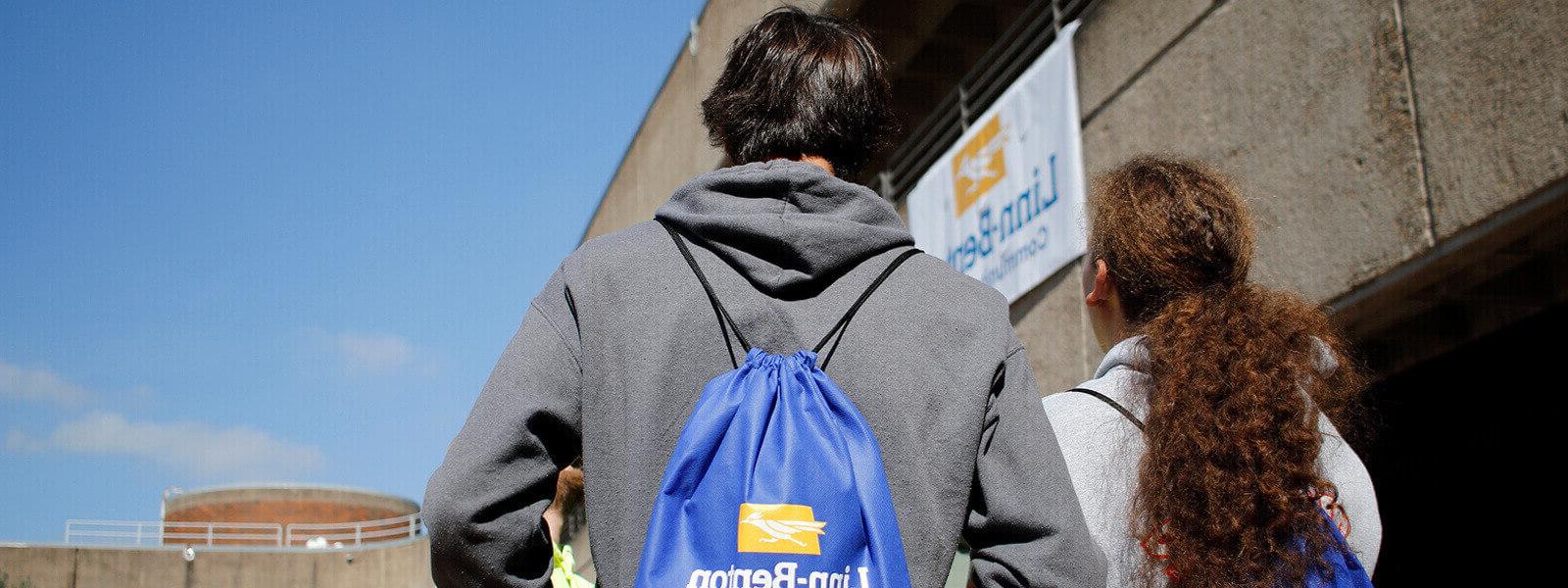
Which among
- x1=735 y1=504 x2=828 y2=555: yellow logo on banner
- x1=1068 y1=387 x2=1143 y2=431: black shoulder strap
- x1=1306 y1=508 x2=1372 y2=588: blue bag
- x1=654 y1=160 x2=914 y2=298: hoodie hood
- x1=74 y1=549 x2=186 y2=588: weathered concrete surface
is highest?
x1=74 y1=549 x2=186 y2=588: weathered concrete surface

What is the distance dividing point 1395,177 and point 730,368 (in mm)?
3343

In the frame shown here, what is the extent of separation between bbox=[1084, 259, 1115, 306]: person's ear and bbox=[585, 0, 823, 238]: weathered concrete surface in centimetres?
832

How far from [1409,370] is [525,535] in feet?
15.2

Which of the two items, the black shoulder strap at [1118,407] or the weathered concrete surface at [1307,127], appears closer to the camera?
the black shoulder strap at [1118,407]

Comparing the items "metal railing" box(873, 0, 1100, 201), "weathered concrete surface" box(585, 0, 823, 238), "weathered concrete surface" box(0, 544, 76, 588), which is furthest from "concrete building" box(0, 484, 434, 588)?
"metal railing" box(873, 0, 1100, 201)

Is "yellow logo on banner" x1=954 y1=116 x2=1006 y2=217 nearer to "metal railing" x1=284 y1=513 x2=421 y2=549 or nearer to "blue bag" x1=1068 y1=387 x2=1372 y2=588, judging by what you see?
"blue bag" x1=1068 y1=387 x2=1372 y2=588

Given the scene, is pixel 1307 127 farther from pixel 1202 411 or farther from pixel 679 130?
pixel 679 130

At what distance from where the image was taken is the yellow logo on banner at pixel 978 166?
7.19 metres

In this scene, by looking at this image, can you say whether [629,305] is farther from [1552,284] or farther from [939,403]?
[1552,284]

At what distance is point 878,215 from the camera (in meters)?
1.88

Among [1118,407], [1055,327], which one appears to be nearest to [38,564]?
[1055,327]

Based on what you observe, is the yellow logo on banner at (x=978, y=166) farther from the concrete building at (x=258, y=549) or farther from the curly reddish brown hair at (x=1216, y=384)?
the concrete building at (x=258, y=549)

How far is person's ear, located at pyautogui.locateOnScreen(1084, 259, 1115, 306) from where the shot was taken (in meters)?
2.51

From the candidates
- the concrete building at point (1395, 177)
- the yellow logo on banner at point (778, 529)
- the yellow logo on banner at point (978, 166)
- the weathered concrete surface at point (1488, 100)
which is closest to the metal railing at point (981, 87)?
the concrete building at point (1395, 177)
